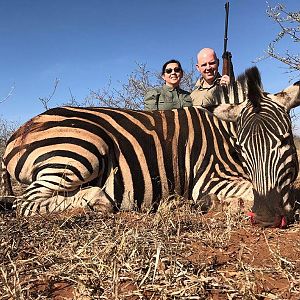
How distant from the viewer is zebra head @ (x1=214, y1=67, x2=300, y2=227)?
254cm

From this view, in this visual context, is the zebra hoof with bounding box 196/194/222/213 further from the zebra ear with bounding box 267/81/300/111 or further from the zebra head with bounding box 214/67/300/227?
the zebra ear with bounding box 267/81/300/111

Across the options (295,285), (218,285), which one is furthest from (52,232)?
(295,285)

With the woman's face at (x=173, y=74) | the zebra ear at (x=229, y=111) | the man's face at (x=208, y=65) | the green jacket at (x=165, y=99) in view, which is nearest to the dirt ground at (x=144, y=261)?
the zebra ear at (x=229, y=111)

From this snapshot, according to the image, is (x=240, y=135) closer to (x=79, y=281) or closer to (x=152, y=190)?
(x=152, y=190)

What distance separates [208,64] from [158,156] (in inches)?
93.8

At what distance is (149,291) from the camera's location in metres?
1.48

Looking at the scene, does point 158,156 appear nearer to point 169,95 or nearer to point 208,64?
point 169,95

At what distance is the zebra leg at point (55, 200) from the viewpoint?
9.64 ft

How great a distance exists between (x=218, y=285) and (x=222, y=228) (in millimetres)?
1000

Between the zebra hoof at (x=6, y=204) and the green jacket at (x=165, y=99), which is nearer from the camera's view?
the zebra hoof at (x=6, y=204)

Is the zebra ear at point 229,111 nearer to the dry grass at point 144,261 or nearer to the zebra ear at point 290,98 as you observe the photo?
the zebra ear at point 290,98

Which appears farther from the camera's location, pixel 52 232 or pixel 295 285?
pixel 52 232

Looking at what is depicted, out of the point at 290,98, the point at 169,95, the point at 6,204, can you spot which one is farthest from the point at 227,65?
the point at 6,204

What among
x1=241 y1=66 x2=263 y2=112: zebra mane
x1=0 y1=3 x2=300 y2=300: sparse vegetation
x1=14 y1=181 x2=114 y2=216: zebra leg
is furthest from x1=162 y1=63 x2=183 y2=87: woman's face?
x1=0 y1=3 x2=300 y2=300: sparse vegetation
